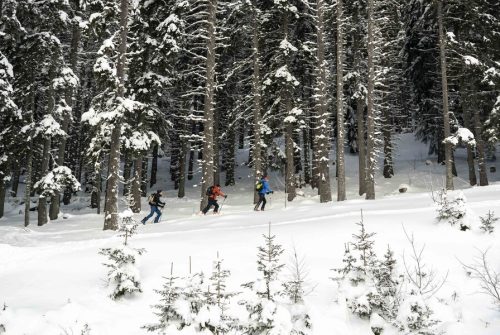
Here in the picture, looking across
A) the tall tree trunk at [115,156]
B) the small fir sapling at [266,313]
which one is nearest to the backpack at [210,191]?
the tall tree trunk at [115,156]

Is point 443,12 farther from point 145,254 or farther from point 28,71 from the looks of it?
point 28,71

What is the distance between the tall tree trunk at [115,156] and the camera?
1537 centimetres

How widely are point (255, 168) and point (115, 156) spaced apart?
25.9ft

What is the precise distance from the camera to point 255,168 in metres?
21.4

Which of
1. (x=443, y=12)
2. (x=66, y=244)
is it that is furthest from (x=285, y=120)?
(x=66, y=244)

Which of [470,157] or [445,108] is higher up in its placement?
[445,108]

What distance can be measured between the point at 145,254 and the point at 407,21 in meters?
26.9

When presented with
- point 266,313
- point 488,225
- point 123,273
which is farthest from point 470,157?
point 266,313

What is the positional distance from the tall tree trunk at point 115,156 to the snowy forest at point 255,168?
58mm

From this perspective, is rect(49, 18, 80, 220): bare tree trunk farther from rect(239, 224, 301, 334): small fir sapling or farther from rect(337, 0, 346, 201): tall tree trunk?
rect(239, 224, 301, 334): small fir sapling

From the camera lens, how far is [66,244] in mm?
12125

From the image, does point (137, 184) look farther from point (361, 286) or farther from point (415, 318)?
point (415, 318)

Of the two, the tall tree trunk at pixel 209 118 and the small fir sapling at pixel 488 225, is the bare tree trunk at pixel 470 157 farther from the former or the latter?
the small fir sapling at pixel 488 225

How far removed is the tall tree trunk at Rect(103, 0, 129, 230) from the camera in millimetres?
15367
